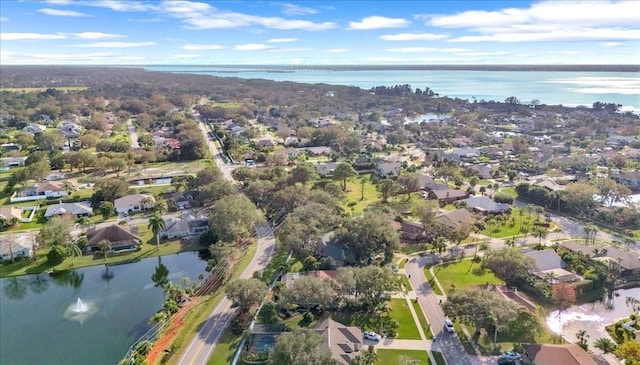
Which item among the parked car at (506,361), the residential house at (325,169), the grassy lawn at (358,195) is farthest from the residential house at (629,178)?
the parked car at (506,361)

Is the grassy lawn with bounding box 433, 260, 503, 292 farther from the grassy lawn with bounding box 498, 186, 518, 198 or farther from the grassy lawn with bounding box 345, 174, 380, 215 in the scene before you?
the grassy lawn with bounding box 498, 186, 518, 198

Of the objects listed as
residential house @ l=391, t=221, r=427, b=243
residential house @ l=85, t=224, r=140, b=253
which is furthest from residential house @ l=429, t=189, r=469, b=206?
residential house @ l=85, t=224, r=140, b=253

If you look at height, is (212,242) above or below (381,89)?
below

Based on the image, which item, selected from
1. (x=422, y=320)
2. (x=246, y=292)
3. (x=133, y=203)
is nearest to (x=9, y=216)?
(x=133, y=203)

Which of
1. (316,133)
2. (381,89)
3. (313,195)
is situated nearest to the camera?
(313,195)

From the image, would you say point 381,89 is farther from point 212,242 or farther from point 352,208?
point 212,242

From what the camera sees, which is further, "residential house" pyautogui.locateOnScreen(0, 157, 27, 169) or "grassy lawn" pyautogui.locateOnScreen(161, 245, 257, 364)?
"residential house" pyautogui.locateOnScreen(0, 157, 27, 169)

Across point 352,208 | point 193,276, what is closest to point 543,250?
point 352,208
